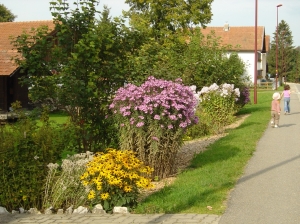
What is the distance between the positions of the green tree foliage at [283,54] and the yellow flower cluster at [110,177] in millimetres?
98119

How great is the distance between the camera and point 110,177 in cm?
718

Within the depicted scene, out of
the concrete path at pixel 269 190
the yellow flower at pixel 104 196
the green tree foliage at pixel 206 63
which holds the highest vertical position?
the green tree foliage at pixel 206 63

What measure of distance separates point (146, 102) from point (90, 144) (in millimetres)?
1780

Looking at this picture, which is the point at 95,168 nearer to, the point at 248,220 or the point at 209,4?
the point at 248,220

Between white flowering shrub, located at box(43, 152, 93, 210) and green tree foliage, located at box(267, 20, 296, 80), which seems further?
green tree foliage, located at box(267, 20, 296, 80)

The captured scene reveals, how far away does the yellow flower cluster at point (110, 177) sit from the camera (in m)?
7.24

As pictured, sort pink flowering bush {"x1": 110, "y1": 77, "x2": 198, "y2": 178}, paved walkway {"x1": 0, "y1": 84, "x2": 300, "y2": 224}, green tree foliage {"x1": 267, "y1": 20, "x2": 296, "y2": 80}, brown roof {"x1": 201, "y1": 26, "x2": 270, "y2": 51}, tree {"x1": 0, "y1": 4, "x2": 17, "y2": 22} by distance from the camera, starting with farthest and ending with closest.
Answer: green tree foliage {"x1": 267, "y1": 20, "x2": 296, "y2": 80}
brown roof {"x1": 201, "y1": 26, "x2": 270, "y2": 51}
tree {"x1": 0, "y1": 4, "x2": 17, "y2": 22}
pink flowering bush {"x1": 110, "y1": 77, "x2": 198, "y2": 178}
paved walkway {"x1": 0, "y1": 84, "x2": 300, "y2": 224}

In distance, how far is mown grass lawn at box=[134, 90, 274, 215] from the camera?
7.38 meters

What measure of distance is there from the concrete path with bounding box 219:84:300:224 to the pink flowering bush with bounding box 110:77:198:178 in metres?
1.45

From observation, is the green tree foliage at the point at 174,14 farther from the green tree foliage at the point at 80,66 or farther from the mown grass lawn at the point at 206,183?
the green tree foliage at the point at 80,66

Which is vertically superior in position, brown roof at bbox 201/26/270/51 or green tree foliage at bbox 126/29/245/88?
brown roof at bbox 201/26/270/51

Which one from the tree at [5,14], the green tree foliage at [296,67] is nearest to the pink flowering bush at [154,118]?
the tree at [5,14]

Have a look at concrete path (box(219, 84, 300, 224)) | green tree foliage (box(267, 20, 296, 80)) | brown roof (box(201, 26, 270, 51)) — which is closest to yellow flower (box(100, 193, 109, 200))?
concrete path (box(219, 84, 300, 224))

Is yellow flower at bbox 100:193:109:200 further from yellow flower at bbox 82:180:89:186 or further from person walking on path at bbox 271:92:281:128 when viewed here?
person walking on path at bbox 271:92:281:128
